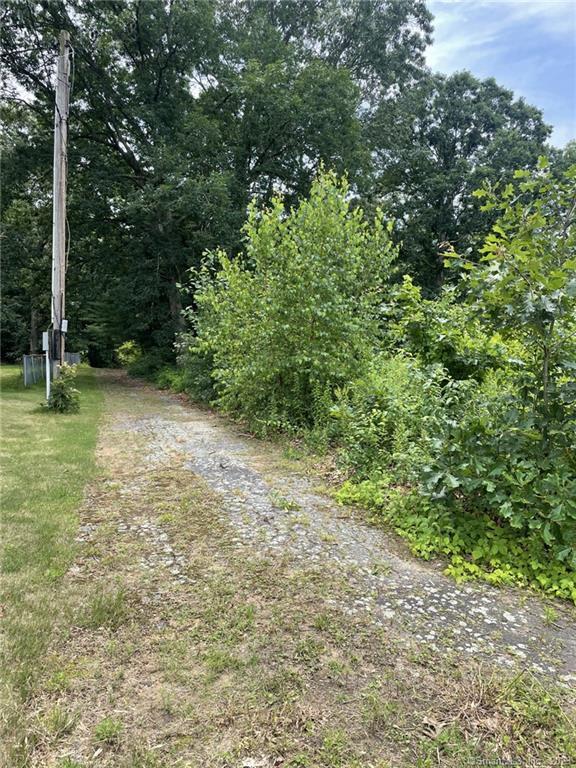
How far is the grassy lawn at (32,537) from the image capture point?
189cm

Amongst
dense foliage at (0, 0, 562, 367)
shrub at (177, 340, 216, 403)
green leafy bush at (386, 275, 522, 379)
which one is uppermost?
dense foliage at (0, 0, 562, 367)

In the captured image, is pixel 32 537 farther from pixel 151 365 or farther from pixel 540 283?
pixel 151 365

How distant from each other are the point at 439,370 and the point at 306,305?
2.51 m

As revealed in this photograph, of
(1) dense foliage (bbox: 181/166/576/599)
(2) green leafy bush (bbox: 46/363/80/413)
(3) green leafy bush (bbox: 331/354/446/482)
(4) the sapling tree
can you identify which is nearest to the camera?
(4) the sapling tree

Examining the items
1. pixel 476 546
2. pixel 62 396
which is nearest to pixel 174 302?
pixel 62 396

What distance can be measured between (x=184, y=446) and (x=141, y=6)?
1236cm

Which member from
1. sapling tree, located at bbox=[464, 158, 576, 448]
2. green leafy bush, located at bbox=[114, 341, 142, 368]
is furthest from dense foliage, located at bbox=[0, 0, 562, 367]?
sapling tree, located at bbox=[464, 158, 576, 448]

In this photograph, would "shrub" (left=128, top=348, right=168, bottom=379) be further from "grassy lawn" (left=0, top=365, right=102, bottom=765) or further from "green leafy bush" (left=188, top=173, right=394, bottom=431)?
"green leafy bush" (left=188, top=173, right=394, bottom=431)

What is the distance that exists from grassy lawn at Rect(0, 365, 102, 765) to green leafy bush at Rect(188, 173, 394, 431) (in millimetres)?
2508

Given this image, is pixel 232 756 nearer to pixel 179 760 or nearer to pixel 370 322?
pixel 179 760

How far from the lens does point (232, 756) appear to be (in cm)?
157

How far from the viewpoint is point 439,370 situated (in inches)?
156

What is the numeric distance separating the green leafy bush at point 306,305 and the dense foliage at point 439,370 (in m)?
0.02

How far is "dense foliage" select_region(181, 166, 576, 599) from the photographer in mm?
2740
